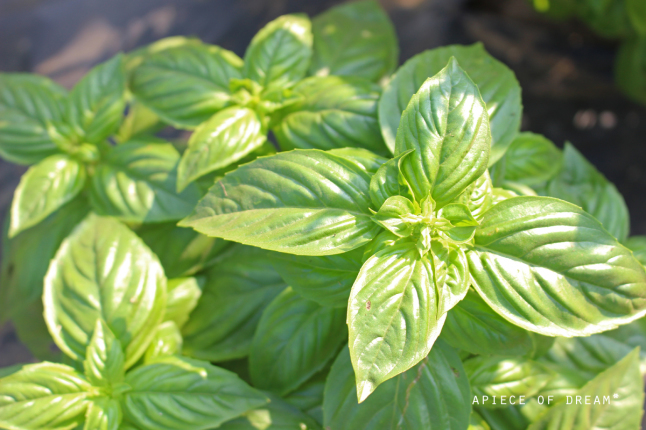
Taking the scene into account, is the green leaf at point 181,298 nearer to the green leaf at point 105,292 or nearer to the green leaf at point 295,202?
the green leaf at point 105,292

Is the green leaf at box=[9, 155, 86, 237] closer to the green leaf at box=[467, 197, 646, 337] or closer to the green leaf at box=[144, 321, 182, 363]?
the green leaf at box=[144, 321, 182, 363]

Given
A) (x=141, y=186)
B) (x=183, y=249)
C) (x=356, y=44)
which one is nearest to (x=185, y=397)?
(x=183, y=249)

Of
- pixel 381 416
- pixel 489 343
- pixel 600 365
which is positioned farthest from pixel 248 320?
pixel 600 365

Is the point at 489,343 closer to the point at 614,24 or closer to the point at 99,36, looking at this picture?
the point at 614,24

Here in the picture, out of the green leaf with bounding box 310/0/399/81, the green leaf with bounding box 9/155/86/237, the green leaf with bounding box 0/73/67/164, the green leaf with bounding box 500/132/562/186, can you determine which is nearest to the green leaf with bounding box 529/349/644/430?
the green leaf with bounding box 500/132/562/186

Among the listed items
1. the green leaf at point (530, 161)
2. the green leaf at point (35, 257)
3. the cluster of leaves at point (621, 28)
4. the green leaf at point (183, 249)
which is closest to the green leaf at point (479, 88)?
the green leaf at point (530, 161)
